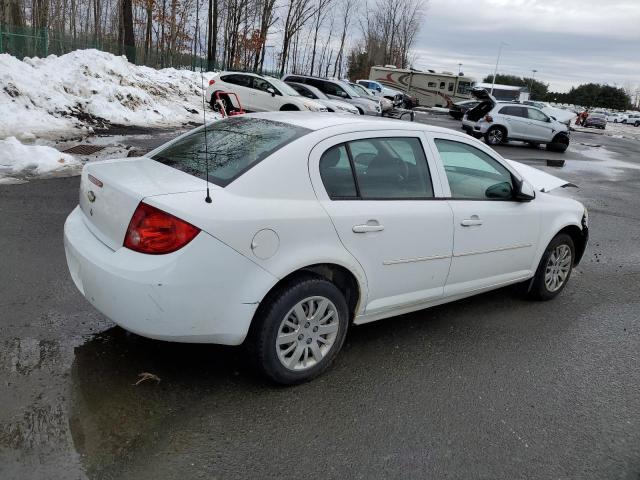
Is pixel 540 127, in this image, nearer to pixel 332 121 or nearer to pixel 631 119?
pixel 332 121

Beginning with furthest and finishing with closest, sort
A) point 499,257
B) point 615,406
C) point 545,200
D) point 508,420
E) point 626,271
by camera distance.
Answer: point 626,271, point 545,200, point 499,257, point 615,406, point 508,420

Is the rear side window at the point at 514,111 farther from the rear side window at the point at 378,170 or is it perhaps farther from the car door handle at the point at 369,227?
the car door handle at the point at 369,227

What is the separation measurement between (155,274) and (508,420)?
2.16 metres

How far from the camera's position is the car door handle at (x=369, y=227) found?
10.8 feet

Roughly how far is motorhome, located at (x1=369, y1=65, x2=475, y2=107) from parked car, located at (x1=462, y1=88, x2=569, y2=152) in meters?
28.2

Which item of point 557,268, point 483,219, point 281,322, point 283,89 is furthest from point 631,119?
point 281,322

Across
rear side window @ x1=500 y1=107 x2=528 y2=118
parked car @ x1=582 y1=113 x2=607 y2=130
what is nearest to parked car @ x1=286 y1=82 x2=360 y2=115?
rear side window @ x1=500 y1=107 x2=528 y2=118

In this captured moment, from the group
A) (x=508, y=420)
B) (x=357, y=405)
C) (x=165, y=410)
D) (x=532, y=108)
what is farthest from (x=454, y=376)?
(x=532, y=108)

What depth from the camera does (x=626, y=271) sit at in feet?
20.8

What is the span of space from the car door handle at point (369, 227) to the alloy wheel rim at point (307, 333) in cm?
47

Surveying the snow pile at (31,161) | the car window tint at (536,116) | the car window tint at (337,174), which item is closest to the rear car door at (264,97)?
the car window tint at (536,116)

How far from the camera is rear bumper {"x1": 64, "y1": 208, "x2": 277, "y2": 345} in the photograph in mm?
2736

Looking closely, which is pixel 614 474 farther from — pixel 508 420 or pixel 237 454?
pixel 237 454

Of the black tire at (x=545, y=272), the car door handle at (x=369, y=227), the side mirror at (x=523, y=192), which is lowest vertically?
the black tire at (x=545, y=272)
